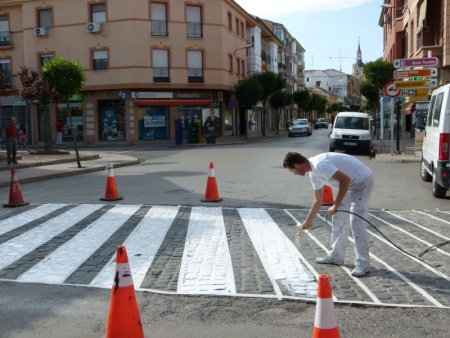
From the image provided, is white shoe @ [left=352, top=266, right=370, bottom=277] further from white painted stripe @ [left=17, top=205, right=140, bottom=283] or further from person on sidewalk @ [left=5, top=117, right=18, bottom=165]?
person on sidewalk @ [left=5, top=117, right=18, bottom=165]

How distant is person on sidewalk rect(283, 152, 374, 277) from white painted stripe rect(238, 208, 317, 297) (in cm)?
43

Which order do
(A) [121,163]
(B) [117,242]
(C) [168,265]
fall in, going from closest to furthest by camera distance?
(C) [168,265] < (B) [117,242] < (A) [121,163]

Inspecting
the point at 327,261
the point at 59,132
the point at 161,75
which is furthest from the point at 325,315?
the point at 161,75

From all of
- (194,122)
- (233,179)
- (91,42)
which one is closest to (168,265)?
(233,179)

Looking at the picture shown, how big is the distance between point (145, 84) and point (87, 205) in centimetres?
2839

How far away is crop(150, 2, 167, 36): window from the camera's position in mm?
38438

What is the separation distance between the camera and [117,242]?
7035 millimetres

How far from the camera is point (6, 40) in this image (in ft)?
135

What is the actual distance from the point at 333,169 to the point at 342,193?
0.26 metres

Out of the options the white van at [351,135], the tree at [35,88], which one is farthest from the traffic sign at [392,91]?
the tree at [35,88]

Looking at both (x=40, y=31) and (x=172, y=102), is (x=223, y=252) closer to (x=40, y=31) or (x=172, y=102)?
(x=172, y=102)

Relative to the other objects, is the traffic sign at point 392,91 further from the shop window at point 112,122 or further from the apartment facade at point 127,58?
the shop window at point 112,122

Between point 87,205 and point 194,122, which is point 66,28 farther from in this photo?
point 87,205

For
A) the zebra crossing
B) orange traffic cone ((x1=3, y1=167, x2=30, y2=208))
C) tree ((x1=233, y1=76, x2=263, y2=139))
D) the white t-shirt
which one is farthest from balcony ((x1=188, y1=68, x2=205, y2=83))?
the white t-shirt
